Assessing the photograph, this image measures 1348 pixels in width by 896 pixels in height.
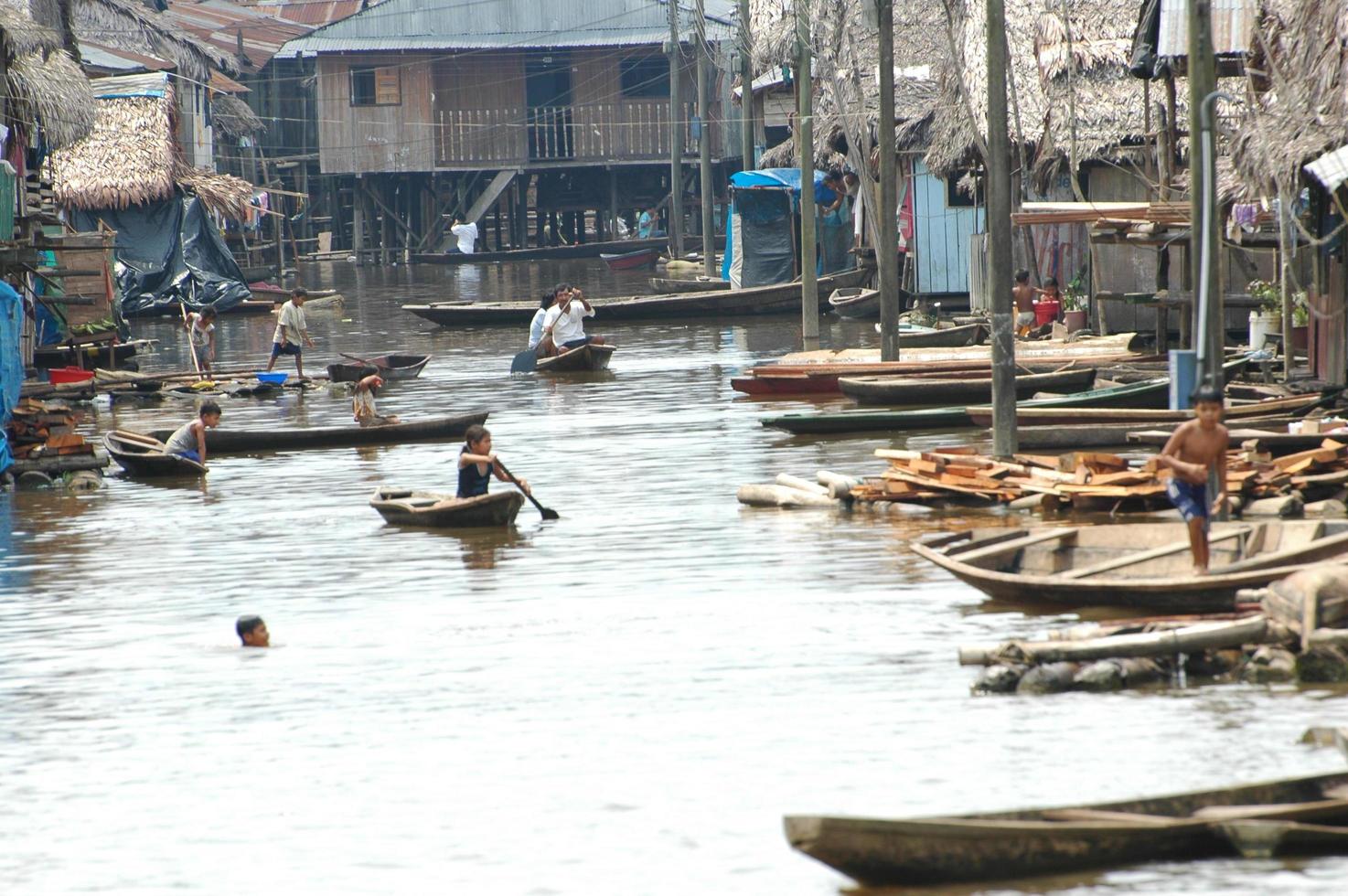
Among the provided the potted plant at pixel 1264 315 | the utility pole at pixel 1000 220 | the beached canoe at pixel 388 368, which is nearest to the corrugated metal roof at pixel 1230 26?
the potted plant at pixel 1264 315

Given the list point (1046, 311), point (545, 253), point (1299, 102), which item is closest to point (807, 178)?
point (1046, 311)

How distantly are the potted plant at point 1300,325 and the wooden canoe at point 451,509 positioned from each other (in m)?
8.16

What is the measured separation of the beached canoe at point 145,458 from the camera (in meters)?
17.4

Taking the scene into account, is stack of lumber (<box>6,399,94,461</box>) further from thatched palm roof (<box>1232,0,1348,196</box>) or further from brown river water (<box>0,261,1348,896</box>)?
thatched palm roof (<box>1232,0,1348,196</box>)

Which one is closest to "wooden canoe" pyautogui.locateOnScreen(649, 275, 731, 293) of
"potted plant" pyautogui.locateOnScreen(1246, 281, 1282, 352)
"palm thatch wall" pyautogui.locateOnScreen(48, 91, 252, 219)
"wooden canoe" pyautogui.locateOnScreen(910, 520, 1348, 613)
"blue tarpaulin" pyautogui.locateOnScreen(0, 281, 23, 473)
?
"palm thatch wall" pyautogui.locateOnScreen(48, 91, 252, 219)

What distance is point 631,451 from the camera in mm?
17891

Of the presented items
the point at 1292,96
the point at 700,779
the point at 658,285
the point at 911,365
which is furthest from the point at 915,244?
the point at 700,779

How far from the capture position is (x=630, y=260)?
5034cm

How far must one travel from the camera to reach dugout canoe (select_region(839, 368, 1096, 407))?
19062 mm

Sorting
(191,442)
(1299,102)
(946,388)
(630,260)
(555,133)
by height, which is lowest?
(191,442)

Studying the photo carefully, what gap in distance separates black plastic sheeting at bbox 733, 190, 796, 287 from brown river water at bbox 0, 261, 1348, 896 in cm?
2073

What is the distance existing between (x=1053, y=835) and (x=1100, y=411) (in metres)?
10.8

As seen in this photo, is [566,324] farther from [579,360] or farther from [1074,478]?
[1074,478]

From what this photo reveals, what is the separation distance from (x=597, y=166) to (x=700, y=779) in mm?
45524
